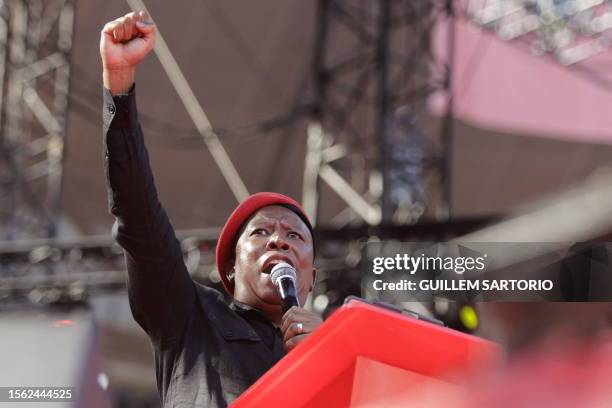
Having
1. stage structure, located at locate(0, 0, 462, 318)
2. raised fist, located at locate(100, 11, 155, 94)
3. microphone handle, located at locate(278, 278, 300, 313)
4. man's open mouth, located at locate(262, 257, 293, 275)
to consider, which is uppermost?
raised fist, located at locate(100, 11, 155, 94)

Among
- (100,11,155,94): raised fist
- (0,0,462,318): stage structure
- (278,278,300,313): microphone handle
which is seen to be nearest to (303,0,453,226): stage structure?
(0,0,462,318): stage structure

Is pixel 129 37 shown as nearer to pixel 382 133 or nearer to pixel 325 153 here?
pixel 382 133

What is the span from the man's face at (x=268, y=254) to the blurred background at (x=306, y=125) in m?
3.75

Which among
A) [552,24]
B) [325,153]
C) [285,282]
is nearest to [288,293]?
[285,282]

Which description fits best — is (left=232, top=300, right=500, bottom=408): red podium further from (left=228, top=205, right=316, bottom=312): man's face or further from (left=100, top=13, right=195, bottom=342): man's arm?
(left=228, top=205, right=316, bottom=312): man's face

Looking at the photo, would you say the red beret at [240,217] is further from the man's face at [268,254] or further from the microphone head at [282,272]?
the microphone head at [282,272]

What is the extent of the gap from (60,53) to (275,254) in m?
6.20

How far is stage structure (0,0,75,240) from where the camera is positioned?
23.9ft

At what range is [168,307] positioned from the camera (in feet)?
4.93

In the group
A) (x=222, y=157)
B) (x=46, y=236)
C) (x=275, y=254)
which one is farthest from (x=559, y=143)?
(x=275, y=254)

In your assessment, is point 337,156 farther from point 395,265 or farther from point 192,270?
point 395,265

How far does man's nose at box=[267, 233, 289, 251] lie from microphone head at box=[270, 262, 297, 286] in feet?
0.28

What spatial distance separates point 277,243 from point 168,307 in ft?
0.70

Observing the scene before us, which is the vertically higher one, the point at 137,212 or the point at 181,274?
→ the point at 137,212
